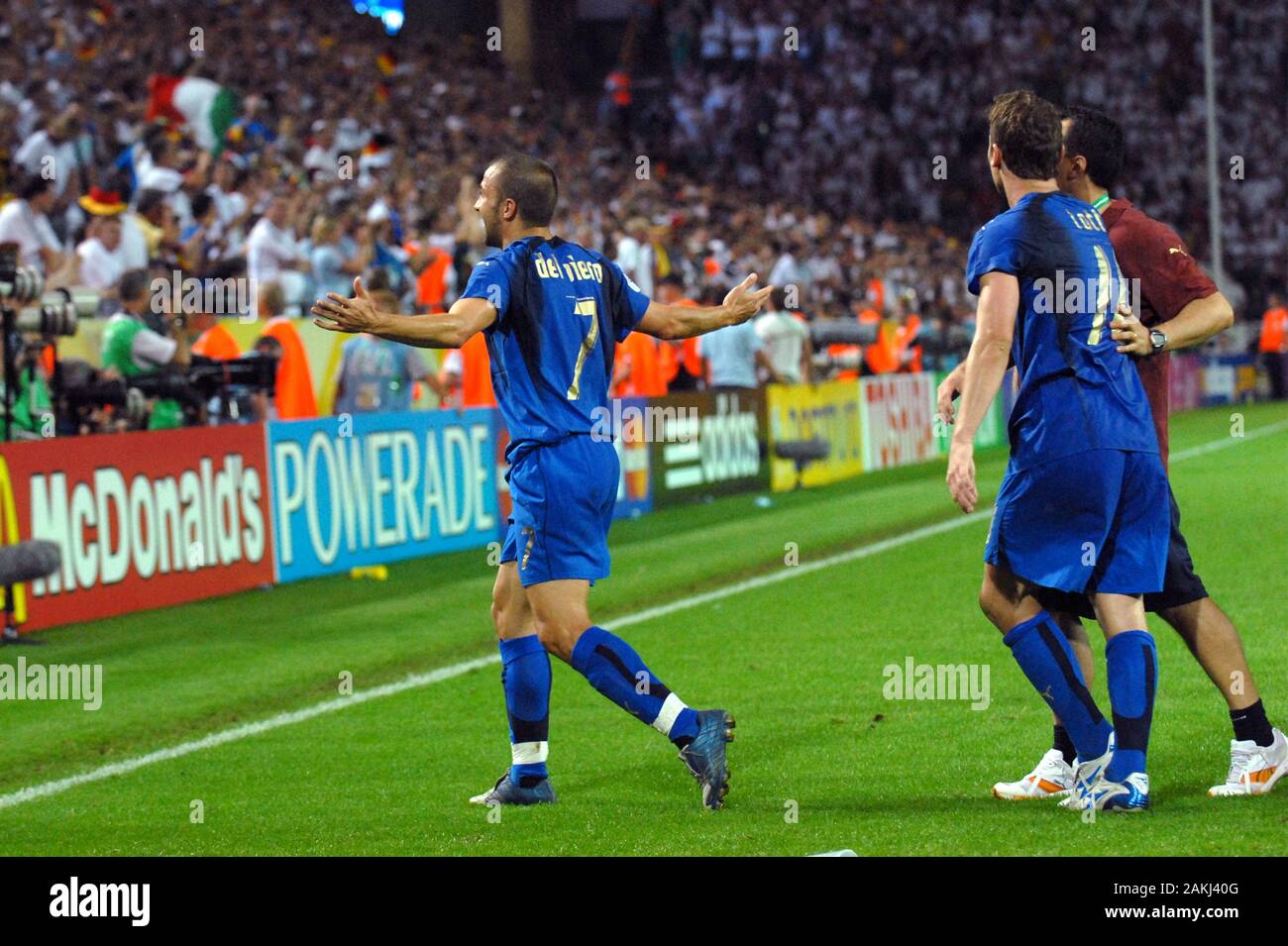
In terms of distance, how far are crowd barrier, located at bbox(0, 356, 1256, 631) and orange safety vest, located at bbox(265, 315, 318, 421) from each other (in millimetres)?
1335

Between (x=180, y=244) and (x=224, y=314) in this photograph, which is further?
(x=180, y=244)

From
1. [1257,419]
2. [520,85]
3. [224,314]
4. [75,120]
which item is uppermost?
[520,85]

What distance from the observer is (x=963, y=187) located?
4225 centimetres

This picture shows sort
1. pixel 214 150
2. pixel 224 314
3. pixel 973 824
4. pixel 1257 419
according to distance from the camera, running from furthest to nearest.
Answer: pixel 1257 419 < pixel 214 150 < pixel 224 314 < pixel 973 824

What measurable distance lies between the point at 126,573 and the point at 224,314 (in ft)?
14.6

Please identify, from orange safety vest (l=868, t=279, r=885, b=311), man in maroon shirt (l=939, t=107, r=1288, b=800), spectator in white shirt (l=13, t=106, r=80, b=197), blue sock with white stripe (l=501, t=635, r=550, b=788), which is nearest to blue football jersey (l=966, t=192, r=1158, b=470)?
man in maroon shirt (l=939, t=107, r=1288, b=800)

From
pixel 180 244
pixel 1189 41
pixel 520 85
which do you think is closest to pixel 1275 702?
pixel 180 244

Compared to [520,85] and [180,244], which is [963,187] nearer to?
[520,85]

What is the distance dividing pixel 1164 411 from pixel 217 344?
10.2 m

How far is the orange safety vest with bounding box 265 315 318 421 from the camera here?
15477mm

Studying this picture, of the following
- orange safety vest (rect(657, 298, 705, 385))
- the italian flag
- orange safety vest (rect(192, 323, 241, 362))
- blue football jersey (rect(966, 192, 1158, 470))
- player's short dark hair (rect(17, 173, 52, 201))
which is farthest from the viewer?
the italian flag

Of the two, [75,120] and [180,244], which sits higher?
[75,120]

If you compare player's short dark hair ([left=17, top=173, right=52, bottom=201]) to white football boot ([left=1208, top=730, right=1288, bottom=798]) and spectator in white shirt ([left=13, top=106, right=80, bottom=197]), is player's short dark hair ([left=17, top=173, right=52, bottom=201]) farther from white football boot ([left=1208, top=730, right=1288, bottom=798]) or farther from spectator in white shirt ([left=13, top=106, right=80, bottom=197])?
white football boot ([left=1208, top=730, right=1288, bottom=798])

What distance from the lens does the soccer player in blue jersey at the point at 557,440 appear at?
248 inches
